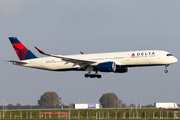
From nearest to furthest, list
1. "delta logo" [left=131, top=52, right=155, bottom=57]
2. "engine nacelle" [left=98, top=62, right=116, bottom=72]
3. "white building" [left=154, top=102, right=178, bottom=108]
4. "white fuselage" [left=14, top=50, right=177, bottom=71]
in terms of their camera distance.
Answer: "white fuselage" [left=14, top=50, right=177, bottom=71]
"delta logo" [left=131, top=52, right=155, bottom=57]
"engine nacelle" [left=98, top=62, right=116, bottom=72]
"white building" [left=154, top=102, right=178, bottom=108]

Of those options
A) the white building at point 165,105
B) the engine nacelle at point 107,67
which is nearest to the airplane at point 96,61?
the engine nacelle at point 107,67

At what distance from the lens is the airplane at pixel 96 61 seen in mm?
62797

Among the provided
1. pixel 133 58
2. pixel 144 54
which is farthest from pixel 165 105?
pixel 133 58

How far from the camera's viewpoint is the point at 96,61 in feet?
219

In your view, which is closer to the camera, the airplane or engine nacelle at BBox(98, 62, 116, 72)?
the airplane

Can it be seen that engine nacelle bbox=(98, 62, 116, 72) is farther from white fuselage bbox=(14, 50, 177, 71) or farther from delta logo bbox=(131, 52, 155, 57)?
delta logo bbox=(131, 52, 155, 57)

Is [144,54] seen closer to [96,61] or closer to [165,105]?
[96,61]

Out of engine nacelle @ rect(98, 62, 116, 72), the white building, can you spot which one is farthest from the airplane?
the white building

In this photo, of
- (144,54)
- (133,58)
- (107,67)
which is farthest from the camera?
(107,67)

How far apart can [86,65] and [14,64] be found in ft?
55.7

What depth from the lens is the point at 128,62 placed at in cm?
6381

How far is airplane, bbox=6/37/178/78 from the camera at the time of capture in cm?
6280

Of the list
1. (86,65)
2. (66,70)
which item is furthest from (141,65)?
(66,70)

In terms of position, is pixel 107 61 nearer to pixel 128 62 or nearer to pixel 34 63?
pixel 128 62
